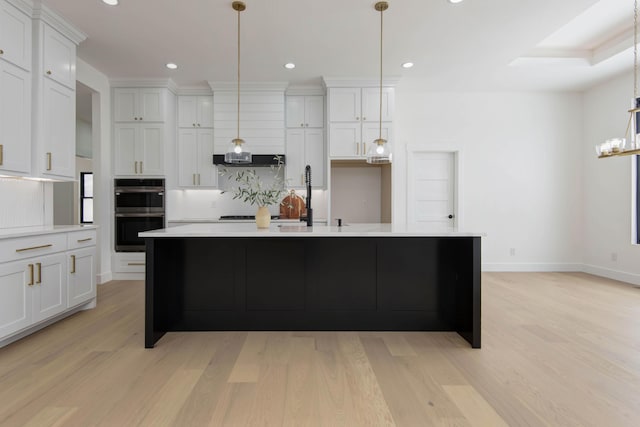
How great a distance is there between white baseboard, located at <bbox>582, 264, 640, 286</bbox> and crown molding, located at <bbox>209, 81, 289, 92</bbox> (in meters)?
5.72

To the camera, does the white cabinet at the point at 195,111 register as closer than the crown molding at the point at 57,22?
No

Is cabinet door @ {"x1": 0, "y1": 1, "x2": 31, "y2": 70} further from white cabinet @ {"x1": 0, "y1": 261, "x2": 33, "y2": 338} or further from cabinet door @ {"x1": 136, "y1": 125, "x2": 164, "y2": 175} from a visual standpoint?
cabinet door @ {"x1": 136, "y1": 125, "x2": 164, "y2": 175}

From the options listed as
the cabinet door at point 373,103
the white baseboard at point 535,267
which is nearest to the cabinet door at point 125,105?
the cabinet door at point 373,103

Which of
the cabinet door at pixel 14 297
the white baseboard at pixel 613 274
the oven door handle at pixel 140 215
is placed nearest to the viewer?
the cabinet door at pixel 14 297

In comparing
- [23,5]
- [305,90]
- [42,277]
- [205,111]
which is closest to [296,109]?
[305,90]

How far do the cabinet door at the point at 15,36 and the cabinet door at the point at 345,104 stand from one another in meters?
3.52

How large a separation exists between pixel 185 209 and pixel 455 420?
514 centimetres

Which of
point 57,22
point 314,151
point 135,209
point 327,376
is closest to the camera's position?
point 327,376

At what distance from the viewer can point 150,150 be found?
5191mm

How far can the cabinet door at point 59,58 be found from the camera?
3.36 metres

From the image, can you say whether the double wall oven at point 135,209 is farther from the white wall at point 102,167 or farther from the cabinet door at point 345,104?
the cabinet door at point 345,104

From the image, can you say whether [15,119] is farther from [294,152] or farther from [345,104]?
[345,104]

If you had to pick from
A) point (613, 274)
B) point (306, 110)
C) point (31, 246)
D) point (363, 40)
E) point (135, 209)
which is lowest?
point (613, 274)

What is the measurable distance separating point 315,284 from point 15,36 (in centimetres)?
339
